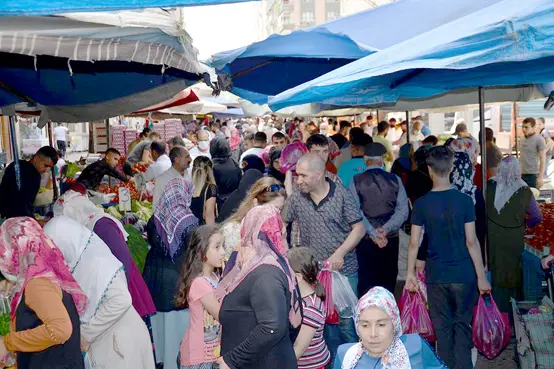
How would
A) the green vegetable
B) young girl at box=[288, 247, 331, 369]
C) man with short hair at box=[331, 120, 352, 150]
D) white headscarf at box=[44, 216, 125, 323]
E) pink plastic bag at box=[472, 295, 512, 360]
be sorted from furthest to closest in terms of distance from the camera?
man with short hair at box=[331, 120, 352, 150], the green vegetable, pink plastic bag at box=[472, 295, 512, 360], young girl at box=[288, 247, 331, 369], white headscarf at box=[44, 216, 125, 323]

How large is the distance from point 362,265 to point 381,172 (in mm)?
895

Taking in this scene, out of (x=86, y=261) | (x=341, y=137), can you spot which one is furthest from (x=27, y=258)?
(x=341, y=137)

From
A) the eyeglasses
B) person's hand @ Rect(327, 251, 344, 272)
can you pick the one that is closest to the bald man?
person's hand @ Rect(327, 251, 344, 272)

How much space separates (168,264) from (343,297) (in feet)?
4.89

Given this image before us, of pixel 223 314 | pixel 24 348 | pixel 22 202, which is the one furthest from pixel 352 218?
pixel 22 202

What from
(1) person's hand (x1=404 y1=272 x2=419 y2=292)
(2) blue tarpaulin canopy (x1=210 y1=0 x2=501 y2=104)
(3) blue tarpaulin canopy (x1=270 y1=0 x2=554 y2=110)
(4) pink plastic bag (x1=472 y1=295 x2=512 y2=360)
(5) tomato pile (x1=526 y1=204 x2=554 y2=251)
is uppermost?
(2) blue tarpaulin canopy (x1=210 y1=0 x2=501 y2=104)

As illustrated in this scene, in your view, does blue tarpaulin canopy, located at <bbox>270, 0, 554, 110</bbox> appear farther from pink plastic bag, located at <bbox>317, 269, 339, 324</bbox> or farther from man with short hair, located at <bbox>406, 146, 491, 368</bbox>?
pink plastic bag, located at <bbox>317, 269, 339, 324</bbox>

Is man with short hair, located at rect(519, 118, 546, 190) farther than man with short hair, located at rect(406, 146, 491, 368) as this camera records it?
Yes

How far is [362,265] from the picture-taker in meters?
6.24

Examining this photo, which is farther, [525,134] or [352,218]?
[525,134]

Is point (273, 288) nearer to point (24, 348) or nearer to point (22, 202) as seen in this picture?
point (24, 348)

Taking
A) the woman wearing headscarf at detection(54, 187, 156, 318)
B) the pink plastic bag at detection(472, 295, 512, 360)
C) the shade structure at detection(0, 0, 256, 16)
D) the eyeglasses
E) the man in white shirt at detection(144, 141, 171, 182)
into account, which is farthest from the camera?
the man in white shirt at detection(144, 141, 171, 182)

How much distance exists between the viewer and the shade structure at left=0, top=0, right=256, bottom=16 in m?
2.63

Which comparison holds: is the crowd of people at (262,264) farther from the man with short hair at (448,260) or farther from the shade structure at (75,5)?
the shade structure at (75,5)
